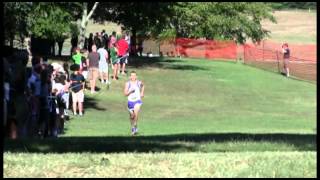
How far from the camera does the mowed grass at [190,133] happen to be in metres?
7.41

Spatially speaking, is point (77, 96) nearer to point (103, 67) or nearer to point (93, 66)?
point (93, 66)

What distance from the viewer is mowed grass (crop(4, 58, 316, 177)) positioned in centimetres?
741

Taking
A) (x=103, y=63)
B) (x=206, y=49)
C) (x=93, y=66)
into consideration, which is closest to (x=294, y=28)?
(x=206, y=49)

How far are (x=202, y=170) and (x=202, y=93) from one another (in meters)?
20.0

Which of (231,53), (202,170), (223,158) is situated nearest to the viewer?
(202,170)

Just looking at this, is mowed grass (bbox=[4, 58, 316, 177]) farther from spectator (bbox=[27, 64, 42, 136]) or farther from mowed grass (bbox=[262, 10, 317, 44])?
mowed grass (bbox=[262, 10, 317, 44])

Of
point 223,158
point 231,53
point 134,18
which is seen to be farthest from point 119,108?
point 231,53

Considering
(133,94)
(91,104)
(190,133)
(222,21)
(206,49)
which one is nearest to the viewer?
(190,133)

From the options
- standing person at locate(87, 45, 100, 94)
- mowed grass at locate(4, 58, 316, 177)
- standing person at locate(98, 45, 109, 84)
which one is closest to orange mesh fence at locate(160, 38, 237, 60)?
mowed grass at locate(4, 58, 316, 177)

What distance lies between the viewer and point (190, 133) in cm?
1595

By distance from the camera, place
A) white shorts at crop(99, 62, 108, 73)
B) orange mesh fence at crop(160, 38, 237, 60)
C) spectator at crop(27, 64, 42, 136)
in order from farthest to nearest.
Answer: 1. orange mesh fence at crop(160, 38, 237, 60)
2. white shorts at crop(99, 62, 108, 73)
3. spectator at crop(27, 64, 42, 136)

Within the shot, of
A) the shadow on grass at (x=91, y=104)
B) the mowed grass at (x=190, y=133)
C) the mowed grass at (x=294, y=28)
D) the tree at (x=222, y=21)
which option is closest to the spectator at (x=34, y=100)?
the mowed grass at (x=190, y=133)

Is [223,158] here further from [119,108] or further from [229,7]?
[229,7]

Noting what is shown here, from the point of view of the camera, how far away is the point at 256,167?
748cm
